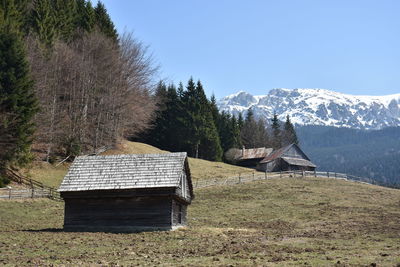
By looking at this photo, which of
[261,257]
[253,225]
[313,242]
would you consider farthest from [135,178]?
[261,257]

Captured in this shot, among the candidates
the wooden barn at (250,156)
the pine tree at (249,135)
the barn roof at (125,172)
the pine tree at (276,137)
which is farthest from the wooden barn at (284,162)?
the barn roof at (125,172)

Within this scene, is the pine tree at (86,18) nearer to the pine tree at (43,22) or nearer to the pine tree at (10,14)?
the pine tree at (43,22)

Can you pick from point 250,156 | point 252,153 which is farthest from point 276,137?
point 250,156

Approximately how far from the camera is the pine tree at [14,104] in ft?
145

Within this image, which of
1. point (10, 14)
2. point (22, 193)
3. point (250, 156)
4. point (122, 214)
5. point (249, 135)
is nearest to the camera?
point (122, 214)

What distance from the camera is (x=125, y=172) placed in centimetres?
3275


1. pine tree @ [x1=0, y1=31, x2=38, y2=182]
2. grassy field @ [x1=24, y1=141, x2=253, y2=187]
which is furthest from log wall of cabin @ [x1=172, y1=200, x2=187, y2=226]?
grassy field @ [x1=24, y1=141, x2=253, y2=187]

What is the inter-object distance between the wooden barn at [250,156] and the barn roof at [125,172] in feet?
217

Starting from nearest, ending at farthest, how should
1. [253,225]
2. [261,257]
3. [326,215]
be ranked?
[261,257] → [253,225] → [326,215]

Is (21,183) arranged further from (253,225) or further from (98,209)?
(253,225)

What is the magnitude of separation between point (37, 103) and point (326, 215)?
95.3 ft

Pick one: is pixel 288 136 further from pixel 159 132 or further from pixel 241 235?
pixel 241 235

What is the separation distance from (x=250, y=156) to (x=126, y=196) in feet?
231

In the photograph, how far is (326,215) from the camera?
136 feet
